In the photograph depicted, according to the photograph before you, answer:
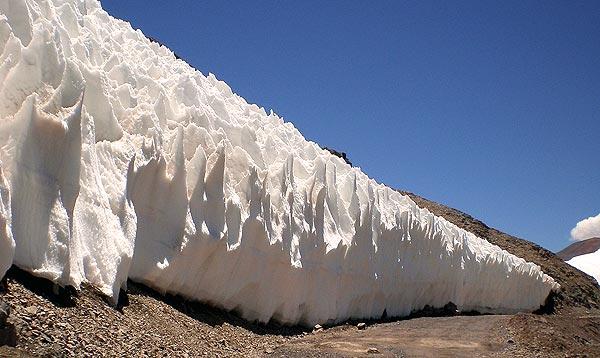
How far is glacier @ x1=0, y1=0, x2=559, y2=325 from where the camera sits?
8328 millimetres

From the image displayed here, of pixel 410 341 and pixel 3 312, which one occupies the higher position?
pixel 410 341

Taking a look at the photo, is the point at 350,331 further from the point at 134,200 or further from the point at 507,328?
the point at 134,200

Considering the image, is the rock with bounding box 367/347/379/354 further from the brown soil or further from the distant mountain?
the distant mountain

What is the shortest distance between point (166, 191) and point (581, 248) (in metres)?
82.6

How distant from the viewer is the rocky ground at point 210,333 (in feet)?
23.5

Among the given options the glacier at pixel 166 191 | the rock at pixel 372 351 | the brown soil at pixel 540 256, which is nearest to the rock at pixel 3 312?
the glacier at pixel 166 191

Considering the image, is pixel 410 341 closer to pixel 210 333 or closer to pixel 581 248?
pixel 210 333

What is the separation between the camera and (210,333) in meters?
11.3

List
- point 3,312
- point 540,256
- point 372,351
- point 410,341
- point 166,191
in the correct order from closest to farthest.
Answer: point 3,312 < point 166,191 < point 372,351 < point 410,341 < point 540,256

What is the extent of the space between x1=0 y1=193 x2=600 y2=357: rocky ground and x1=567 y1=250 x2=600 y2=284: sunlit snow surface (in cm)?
5668

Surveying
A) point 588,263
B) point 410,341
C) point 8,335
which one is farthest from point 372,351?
point 588,263

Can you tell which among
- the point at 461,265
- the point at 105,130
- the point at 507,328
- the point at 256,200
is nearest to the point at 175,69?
the point at 256,200

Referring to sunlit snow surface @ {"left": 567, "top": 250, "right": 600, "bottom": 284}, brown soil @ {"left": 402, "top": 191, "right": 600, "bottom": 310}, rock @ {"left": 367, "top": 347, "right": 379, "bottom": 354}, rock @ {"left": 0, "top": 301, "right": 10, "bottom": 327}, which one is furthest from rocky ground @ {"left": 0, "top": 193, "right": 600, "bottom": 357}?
sunlit snow surface @ {"left": 567, "top": 250, "right": 600, "bottom": 284}

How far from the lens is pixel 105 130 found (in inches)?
418
